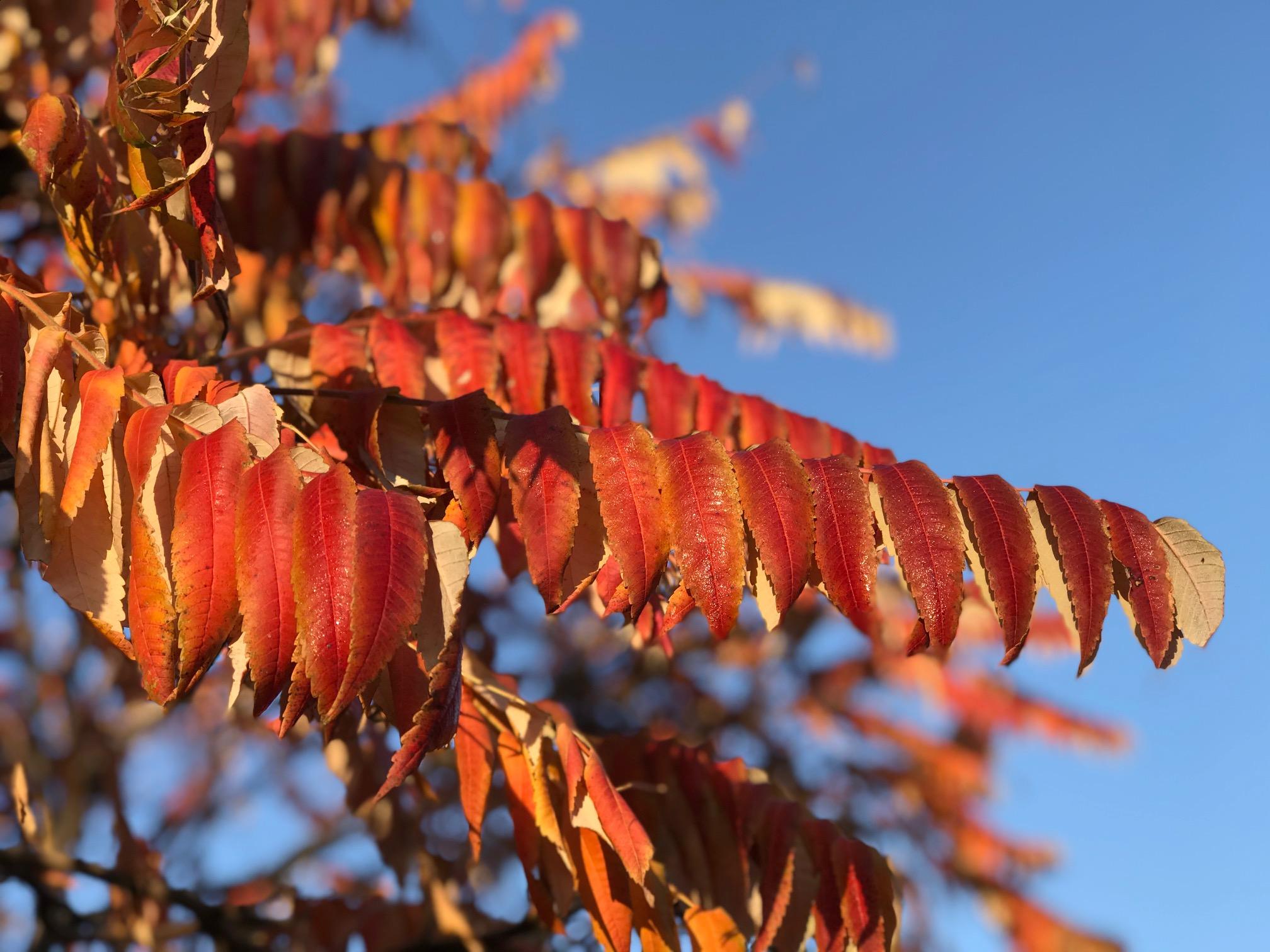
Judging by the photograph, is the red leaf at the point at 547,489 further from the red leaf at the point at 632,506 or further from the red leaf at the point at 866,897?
the red leaf at the point at 866,897

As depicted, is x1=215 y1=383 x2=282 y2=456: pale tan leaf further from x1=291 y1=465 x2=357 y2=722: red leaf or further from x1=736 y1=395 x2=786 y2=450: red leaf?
x1=736 y1=395 x2=786 y2=450: red leaf

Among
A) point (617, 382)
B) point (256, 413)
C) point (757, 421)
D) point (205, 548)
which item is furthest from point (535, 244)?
point (205, 548)

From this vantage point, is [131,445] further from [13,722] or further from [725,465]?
[13,722]

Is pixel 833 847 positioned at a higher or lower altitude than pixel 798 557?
lower

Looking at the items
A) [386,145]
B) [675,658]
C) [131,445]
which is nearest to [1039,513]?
[131,445]

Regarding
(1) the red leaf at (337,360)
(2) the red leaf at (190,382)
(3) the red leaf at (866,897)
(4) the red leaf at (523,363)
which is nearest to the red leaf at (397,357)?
(1) the red leaf at (337,360)

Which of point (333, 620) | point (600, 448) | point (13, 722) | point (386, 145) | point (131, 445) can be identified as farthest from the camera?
point (13, 722)
